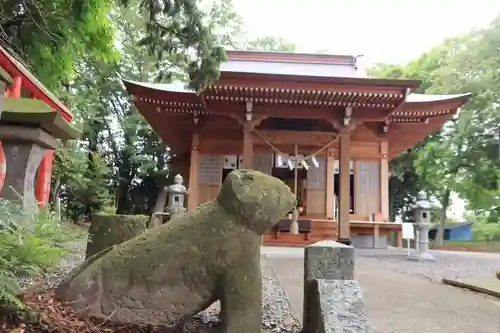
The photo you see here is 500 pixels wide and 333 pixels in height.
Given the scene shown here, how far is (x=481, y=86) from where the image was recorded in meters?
16.0

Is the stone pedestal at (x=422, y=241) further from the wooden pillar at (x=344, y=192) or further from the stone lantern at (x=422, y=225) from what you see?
the wooden pillar at (x=344, y=192)

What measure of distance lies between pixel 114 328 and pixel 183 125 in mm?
11010

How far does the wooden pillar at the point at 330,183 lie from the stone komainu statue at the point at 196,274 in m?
10.8

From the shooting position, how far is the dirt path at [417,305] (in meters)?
3.64

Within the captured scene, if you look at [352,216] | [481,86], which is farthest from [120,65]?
[481,86]

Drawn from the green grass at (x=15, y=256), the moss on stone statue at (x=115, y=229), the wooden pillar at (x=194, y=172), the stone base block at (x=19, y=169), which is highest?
the wooden pillar at (x=194, y=172)

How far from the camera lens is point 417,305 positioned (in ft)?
14.7

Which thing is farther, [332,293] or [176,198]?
[176,198]

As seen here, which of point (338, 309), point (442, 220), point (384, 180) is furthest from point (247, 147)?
point (442, 220)

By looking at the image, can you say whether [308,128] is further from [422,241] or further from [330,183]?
[422,241]

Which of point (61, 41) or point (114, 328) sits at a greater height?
point (61, 41)

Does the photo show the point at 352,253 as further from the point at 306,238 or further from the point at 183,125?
the point at 183,125

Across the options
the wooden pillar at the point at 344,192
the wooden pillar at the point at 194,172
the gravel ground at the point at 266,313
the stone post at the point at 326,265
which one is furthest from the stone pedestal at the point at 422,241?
the stone post at the point at 326,265

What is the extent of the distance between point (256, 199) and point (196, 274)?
571 mm
